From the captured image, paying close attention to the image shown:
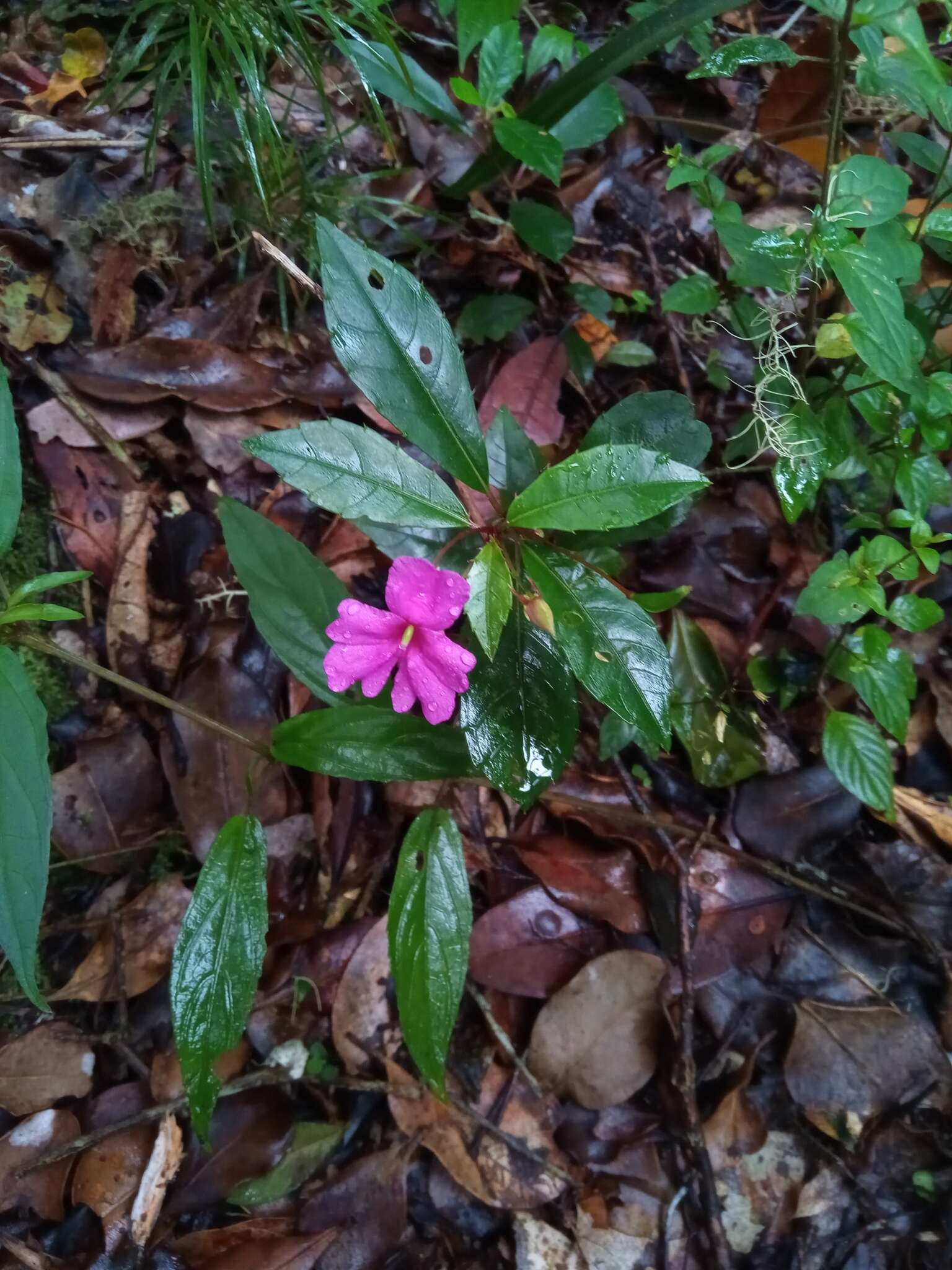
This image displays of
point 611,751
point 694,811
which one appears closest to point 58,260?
point 611,751

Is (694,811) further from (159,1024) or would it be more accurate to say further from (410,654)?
(159,1024)

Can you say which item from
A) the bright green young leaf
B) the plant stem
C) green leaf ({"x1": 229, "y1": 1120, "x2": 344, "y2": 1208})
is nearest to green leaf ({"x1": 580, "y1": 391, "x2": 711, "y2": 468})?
the bright green young leaf

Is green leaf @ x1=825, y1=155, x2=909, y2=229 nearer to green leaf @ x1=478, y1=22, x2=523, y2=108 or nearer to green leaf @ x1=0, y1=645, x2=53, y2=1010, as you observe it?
green leaf @ x1=478, y1=22, x2=523, y2=108

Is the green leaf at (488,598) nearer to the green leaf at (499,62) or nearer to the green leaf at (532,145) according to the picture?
the green leaf at (532,145)

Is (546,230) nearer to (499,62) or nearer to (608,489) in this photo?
(499,62)

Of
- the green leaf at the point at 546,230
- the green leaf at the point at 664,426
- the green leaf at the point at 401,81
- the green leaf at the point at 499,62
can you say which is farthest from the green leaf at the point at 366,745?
the green leaf at the point at 499,62

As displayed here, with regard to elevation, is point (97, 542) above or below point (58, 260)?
below

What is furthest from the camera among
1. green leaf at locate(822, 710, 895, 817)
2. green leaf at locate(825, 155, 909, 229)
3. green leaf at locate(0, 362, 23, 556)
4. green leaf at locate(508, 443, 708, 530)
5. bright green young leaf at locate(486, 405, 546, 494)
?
green leaf at locate(822, 710, 895, 817)
